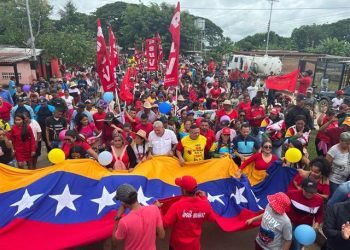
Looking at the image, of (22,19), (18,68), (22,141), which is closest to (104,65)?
(22,141)

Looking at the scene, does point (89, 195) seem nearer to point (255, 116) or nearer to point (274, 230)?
point (274, 230)

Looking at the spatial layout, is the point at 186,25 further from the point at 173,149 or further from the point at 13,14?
the point at 173,149

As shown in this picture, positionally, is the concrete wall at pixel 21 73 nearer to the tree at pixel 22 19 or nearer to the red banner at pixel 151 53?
the tree at pixel 22 19

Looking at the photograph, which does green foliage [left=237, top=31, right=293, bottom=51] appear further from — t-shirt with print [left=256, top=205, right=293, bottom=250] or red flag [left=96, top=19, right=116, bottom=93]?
t-shirt with print [left=256, top=205, right=293, bottom=250]

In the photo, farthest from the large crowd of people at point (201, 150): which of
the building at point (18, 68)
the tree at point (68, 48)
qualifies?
the tree at point (68, 48)

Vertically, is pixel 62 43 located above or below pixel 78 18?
below

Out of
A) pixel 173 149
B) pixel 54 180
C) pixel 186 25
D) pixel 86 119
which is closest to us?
pixel 54 180

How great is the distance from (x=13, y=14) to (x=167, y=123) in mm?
24979

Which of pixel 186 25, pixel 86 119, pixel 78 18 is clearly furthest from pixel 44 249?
pixel 78 18

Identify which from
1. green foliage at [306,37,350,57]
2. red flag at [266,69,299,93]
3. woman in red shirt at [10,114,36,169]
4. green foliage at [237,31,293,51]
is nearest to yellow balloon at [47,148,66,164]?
woman in red shirt at [10,114,36,169]

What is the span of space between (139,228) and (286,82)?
9.43m

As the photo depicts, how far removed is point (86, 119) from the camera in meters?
6.84

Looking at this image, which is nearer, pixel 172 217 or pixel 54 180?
pixel 172 217

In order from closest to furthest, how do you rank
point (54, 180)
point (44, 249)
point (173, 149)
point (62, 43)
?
point (44, 249)
point (54, 180)
point (173, 149)
point (62, 43)
